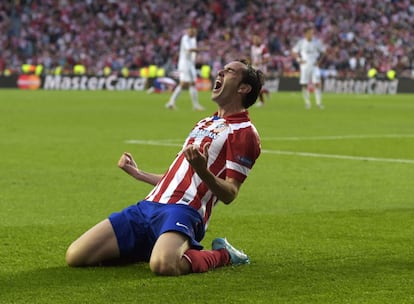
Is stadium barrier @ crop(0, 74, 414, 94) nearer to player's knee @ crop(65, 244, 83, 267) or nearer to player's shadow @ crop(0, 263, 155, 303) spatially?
player's knee @ crop(65, 244, 83, 267)

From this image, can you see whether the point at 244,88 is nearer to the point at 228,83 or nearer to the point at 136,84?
the point at 228,83

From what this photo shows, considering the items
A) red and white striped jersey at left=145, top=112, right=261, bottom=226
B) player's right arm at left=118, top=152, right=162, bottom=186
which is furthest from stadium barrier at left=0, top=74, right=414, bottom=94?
red and white striped jersey at left=145, top=112, right=261, bottom=226

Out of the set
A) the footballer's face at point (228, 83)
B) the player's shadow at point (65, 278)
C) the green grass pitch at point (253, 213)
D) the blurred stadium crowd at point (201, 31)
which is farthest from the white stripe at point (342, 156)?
the blurred stadium crowd at point (201, 31)

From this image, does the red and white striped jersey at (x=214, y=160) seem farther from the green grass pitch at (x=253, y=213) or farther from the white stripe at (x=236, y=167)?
the green grass pitch at (x=253, y=213)

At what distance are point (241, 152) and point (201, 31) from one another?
5301cm

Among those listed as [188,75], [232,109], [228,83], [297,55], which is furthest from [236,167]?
[297,55]

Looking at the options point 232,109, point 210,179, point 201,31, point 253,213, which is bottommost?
point 201,31

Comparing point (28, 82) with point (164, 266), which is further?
point (28, 82)

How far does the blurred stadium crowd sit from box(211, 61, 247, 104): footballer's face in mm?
47814

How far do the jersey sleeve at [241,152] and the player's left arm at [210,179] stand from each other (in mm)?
68

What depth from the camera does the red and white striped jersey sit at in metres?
7.54

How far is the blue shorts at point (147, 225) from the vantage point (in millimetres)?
7543

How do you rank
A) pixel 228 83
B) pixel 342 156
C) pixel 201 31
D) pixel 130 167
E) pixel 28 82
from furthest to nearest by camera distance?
pixel 201 31 < pixel 28 82 < pixel 342 156 < pixel 130 167 < pixel 228 83

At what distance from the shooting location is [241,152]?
7.51 metres
